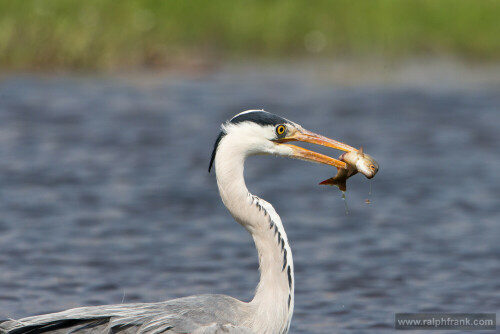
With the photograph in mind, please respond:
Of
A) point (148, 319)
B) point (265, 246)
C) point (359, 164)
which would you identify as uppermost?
point (359, 164)

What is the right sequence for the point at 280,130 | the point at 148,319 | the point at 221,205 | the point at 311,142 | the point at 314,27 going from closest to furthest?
the point at 148,319 < the point at 280,130 < the point at 311,142 < the point at 221,205 < the point at 314,27

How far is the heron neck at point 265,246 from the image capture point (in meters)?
6.27

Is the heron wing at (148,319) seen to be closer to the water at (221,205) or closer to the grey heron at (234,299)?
the grey heron at (234,299)

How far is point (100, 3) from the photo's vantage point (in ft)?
67.4

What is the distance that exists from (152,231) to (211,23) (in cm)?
1215

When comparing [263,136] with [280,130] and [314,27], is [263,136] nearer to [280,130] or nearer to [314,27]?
[280,130]

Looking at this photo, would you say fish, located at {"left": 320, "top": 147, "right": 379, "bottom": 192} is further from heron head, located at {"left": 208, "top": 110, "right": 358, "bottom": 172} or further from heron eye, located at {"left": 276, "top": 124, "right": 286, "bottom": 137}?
heron eye, located at {"left": 276, "top": 124, "right": 286, "bottom": 137}

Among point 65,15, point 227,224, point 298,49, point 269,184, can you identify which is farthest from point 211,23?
point 227,224

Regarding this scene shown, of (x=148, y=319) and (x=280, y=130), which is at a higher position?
(x=280, y=130)

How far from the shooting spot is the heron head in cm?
627

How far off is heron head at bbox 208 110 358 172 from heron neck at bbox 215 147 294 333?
93 mm

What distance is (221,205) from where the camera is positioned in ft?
39.6

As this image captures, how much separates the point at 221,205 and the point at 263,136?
18.8ft

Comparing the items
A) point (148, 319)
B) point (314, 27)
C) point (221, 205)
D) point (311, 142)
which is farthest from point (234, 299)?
point (314, 27)
